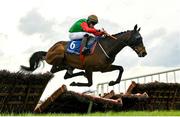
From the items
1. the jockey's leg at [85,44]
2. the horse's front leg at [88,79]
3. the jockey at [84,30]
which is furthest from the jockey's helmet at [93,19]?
the horse's front leg at [88,79]

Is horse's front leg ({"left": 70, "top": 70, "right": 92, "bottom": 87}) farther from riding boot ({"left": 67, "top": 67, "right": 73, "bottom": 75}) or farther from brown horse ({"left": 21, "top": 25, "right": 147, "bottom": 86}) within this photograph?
riding boot ({"left": 67, "top": 67, "right": 73, "bottom": 75})

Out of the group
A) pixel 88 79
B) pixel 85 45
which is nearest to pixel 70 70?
pixel 85 45

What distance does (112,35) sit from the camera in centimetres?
1888

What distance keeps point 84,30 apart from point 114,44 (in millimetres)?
1652

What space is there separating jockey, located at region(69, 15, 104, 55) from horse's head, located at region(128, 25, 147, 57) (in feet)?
4.22

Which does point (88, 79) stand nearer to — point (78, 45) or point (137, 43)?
point (78, 45)

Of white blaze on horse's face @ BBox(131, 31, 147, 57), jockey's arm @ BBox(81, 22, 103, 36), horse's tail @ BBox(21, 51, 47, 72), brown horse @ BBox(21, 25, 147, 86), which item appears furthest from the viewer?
horse's tail @ BBox(21, 51, 47, 72)

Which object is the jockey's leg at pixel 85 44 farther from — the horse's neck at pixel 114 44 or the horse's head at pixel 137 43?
the horse's head at pixel 137 43

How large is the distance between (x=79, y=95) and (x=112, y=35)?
4.81 metres

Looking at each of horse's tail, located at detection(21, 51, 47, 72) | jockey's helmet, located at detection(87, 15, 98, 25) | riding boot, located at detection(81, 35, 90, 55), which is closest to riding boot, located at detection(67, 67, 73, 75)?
riding boot, located at detection(81, 35, 90, 55)

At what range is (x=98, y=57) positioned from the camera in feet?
60.4

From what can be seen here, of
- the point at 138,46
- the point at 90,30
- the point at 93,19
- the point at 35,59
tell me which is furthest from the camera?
the point at 35,59

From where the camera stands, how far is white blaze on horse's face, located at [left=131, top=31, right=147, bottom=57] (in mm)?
17500

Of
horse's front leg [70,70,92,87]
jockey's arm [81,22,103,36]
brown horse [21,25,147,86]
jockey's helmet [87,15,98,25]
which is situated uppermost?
jockey's helmet [87,15,98,25]
